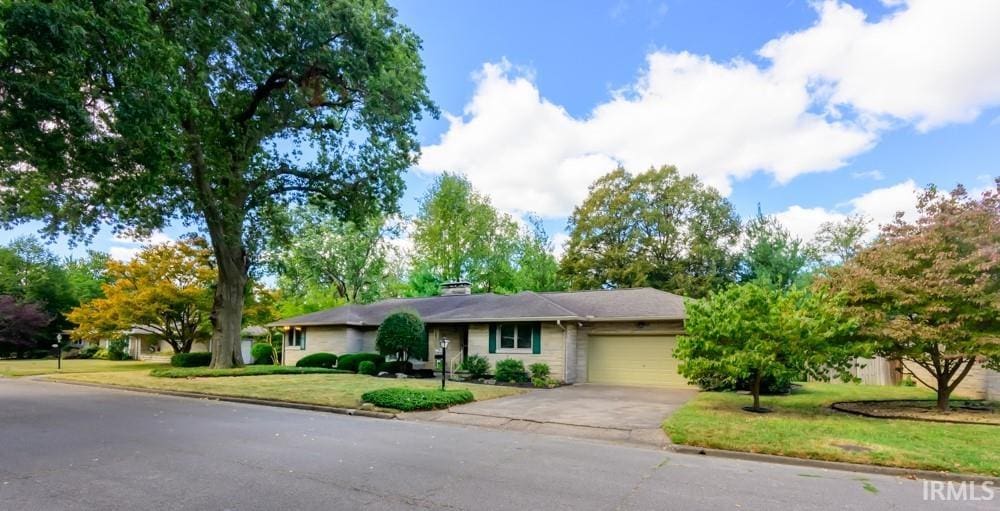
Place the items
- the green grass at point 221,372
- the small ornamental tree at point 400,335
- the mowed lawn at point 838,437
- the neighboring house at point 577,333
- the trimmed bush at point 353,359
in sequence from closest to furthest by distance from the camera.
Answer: the mowed lawn at point 838,437
the neighboring house at point 577,333
the green grass at point 221,372
the small ornamental tree at point 400,335
the trimmed bush at point 353,359

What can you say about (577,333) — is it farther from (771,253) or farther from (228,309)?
(771,253)

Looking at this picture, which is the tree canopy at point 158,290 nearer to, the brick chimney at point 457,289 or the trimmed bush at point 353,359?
the trimmed bush at point 353,359

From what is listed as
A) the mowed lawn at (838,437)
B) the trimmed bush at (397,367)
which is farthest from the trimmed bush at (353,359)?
the mowed lawn at (838,437)

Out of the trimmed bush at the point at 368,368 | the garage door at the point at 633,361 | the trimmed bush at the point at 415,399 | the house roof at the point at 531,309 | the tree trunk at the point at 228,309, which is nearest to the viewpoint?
the trimmed bush at the point at 415,399

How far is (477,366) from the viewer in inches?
752

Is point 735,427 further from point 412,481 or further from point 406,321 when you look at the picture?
point 406,321

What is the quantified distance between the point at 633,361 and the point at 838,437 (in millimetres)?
9815

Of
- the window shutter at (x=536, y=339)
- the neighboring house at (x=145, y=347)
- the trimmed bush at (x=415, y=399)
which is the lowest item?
the neighboring house at (x=145, y=347)

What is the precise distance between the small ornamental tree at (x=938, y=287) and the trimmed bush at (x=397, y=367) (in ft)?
48.7

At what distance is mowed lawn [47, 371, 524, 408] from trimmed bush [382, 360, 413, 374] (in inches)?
96.9

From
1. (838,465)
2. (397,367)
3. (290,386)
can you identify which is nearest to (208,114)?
(290,386)

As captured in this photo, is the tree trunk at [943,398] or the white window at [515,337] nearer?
the tree trunk at [943,398]

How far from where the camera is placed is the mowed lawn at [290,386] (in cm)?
1287

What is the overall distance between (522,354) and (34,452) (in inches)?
546
